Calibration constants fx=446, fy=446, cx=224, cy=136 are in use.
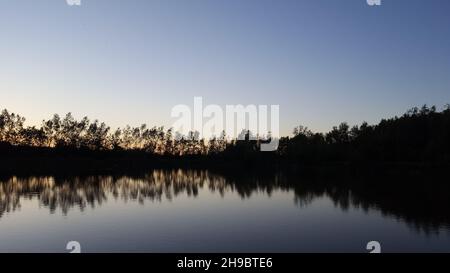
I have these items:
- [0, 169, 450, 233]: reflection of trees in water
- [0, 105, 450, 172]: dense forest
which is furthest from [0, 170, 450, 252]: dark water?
[0, 105, 450, 172]: dense forest

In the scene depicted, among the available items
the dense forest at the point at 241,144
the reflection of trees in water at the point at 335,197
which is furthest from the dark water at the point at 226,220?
the dense forest at the point at 241,144

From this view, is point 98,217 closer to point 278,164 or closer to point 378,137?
point 378,137

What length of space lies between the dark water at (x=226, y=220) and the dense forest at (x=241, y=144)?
161ft

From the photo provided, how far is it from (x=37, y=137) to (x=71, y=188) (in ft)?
210

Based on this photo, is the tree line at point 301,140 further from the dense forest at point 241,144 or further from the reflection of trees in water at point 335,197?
the reflection of trees in water at point 335,197

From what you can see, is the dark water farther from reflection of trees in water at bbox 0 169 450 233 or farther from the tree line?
the tree line

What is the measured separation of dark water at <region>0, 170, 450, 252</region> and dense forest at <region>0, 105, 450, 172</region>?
48987mm

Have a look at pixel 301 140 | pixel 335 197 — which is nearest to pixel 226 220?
pixel 335 197

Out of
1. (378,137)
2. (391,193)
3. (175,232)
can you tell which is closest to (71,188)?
(175,232)

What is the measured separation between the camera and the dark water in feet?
67.5

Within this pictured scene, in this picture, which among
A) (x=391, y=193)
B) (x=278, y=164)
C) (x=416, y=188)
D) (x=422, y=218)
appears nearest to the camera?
(x=422, y=218)

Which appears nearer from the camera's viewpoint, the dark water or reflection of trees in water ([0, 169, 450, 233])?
the dark water

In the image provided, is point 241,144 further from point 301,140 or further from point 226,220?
point 226,220
